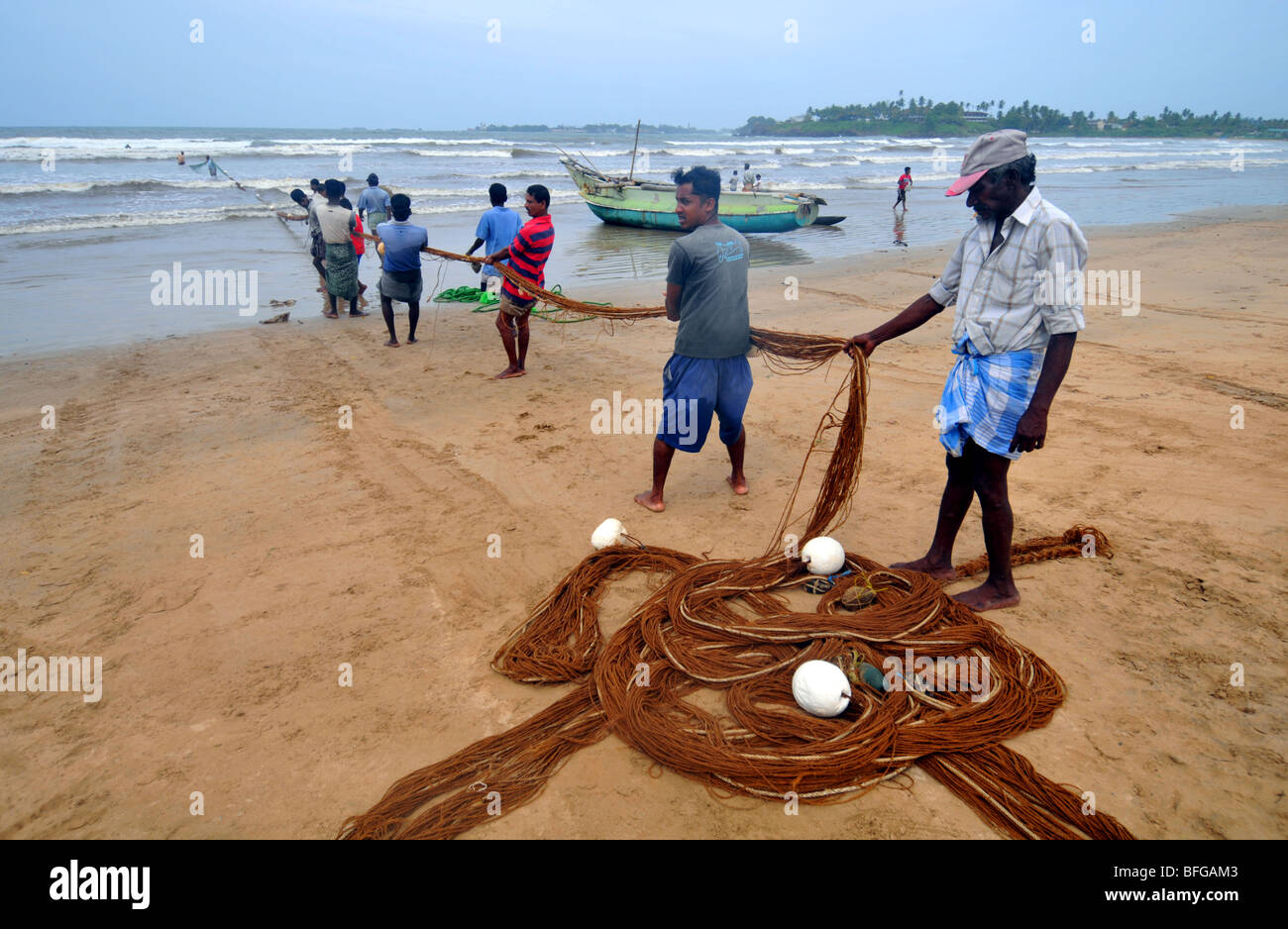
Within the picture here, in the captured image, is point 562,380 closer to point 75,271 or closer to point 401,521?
point 401,521

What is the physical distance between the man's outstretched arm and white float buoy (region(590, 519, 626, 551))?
62.1 inches

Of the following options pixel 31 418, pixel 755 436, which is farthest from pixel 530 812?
pixel 31 418

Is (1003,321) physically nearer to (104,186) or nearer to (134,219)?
(134,219)

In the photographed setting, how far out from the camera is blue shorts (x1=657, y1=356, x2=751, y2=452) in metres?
4.27

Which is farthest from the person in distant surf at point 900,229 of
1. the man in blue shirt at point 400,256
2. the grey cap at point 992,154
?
the grey cap at point 992,154

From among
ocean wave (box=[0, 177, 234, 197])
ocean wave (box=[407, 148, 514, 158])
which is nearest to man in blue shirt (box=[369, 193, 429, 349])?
ocean wave (box=[0, 177, 234, 197])

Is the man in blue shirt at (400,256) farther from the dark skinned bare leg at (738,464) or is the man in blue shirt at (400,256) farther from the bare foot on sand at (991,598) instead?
the bare foot on sand at (991,598)

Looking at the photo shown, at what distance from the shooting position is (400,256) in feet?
25.8

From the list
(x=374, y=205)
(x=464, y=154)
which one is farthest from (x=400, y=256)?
(x=464, y=154)

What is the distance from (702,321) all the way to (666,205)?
1637 cm

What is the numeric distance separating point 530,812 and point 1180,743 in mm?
2336

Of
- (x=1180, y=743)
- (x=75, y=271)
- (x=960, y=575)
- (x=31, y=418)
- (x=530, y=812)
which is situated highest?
(x=75, y=271)

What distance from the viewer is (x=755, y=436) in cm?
571

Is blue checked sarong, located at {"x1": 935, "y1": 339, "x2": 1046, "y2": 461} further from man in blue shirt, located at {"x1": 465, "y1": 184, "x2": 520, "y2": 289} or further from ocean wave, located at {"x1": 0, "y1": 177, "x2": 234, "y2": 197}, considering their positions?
→ ocean wave, located at {"x1": 0, "y1": 177, "x2": 234, "y2": 197}
